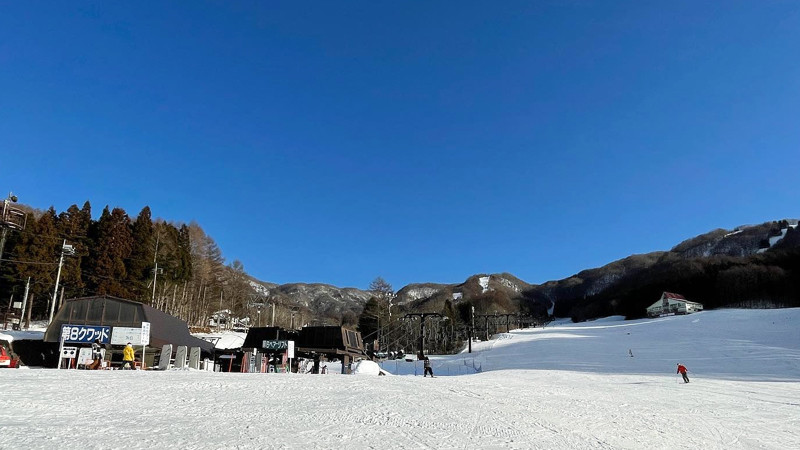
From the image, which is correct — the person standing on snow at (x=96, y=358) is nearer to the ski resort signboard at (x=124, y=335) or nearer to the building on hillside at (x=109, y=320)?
the ski resort signboard at (x=124, y=335)

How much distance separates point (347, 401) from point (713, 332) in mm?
62338

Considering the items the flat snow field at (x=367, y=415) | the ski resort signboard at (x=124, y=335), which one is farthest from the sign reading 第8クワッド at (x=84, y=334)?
the flat snow field at (x=367, y=415)

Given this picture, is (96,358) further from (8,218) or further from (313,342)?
(8,218)

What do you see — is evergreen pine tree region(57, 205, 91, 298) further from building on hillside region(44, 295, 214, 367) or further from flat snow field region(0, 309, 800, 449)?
flat snow field region(0, 309, 800, 449)

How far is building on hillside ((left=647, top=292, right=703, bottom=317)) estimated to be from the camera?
11570 centimetres

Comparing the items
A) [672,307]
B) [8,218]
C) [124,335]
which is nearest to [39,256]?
[8,218]

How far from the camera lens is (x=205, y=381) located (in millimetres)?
15344

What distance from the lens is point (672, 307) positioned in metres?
119

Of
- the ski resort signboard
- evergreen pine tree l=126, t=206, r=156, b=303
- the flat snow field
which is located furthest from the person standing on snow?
evergreen pine tree l=126, t=206, r=156, b=303

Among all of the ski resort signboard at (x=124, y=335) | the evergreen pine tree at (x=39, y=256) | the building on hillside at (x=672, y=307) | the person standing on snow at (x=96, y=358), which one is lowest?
the person standing on snow at (x=96, y=358)

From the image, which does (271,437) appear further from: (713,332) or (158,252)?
(713,332)

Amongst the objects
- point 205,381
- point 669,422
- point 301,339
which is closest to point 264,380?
point 205,381

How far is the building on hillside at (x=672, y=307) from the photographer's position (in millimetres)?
115700

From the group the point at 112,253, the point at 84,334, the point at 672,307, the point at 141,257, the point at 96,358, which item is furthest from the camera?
the point at 672,307
